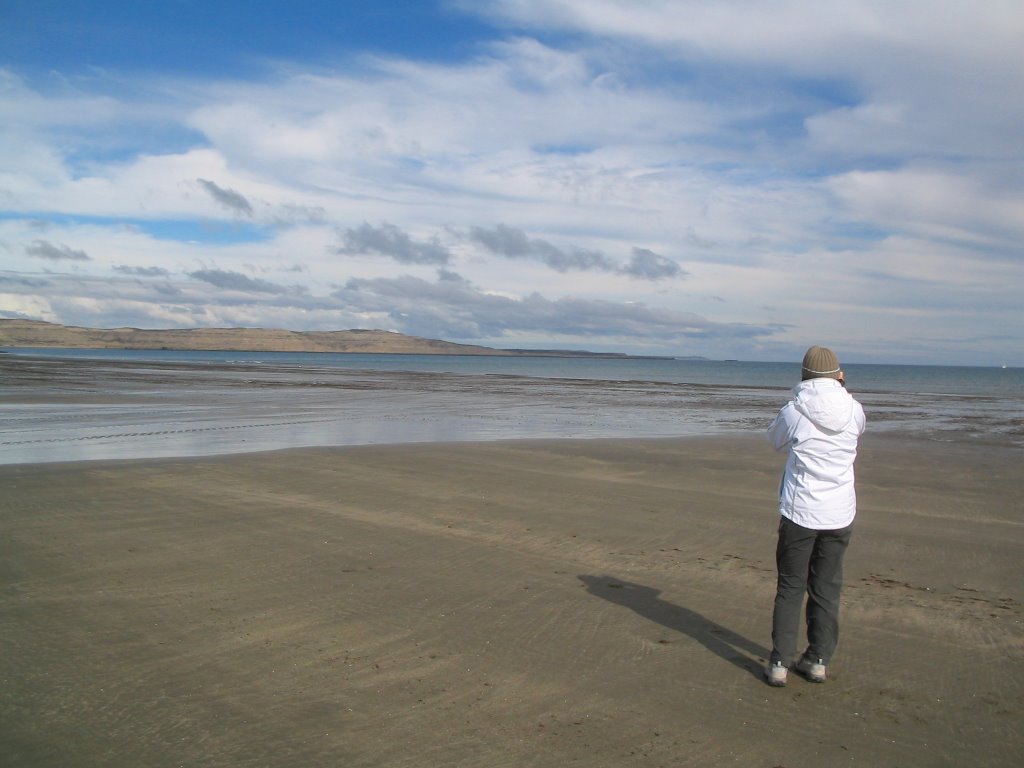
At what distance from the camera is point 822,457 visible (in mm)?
5129

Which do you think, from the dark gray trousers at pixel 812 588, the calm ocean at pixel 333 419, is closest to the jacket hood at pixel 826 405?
the dark gray trousers at pixel 812 588

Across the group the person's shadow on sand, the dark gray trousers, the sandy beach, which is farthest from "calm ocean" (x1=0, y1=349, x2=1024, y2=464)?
the dark gray trousers

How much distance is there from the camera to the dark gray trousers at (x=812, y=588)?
5.13 metres

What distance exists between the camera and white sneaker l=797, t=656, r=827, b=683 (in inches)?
202

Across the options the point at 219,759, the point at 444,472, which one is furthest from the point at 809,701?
the point at 444,472

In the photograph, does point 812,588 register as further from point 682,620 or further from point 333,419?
point 333,419

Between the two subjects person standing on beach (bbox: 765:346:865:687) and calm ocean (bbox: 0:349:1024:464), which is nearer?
person standing on beach (bbox: 765:346:865:687)

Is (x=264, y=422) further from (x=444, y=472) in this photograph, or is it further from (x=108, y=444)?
(x=444, y=472)

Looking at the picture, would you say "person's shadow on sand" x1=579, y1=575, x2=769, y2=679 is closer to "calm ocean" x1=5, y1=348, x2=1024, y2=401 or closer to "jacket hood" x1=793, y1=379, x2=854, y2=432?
"jacket hood" x1=793, y1=379, x2=854, y2=432

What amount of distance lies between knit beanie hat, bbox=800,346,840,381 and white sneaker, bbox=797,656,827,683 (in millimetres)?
1850

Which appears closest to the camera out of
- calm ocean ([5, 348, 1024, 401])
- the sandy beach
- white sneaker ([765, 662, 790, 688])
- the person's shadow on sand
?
the sandy beach

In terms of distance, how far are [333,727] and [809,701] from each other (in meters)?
2.87

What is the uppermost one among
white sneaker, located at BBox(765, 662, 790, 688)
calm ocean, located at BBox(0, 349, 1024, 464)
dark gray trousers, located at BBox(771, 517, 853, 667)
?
dark gray trousers, located at BBox(771, 517, 853, 667)

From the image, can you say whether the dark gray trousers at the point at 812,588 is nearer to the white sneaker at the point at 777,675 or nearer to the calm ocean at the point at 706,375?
the white sneaker at the point at 777,675
